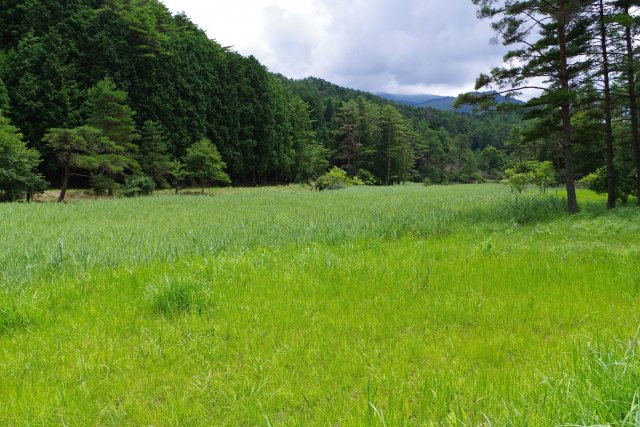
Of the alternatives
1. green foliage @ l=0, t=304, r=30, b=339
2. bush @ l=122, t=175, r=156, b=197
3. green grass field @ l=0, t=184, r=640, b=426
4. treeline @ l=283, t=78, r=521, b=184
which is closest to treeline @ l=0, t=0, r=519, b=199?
bush @ l=122, t=175, r=156, b=197

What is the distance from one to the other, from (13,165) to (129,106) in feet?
53.3

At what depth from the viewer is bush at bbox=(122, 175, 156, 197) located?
29.7 m

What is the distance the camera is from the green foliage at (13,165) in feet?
72.4

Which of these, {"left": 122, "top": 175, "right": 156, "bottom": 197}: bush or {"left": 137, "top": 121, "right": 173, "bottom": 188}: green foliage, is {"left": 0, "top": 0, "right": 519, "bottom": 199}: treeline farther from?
{"left": 122, "top": 175, "right": 156, "bottom": 197}: bush

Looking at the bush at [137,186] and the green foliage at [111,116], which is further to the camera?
the bush at [137,186]

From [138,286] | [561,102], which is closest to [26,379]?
[138,286]

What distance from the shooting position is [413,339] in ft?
10.7

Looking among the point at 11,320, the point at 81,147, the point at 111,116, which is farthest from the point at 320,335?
the point at 111,116

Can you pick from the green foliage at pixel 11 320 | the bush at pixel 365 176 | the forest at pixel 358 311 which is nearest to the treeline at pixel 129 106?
the bush at pixel 365 176

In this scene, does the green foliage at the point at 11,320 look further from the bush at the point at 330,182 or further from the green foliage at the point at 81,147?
the bush at the point at 330,182

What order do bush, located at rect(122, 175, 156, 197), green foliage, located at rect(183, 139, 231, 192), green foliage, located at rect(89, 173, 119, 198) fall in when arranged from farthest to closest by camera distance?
green foliage, located at rect(183, 139, 231, 192), bush, located at rect(122, 175, 156, 197), green foliage, located at rect(89, 173, 119, 198)

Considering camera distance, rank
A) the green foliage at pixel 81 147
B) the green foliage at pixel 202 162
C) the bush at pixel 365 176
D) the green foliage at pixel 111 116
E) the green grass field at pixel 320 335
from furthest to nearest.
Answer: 1. the bush at pixel 365 176
2. the green foliage at pixel 202 162
3. the green foliage at pixel 111 116
4. the green foliage at pixel 81 147
5. the green grass field at pixel 320 335

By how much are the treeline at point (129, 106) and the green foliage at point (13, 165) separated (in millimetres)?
77

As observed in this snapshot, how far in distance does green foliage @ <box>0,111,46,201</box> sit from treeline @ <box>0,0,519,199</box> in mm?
77
